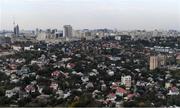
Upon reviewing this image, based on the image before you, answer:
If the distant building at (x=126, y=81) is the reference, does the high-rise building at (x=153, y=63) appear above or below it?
below

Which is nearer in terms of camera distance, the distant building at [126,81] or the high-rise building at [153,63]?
the distant building at [126,81]

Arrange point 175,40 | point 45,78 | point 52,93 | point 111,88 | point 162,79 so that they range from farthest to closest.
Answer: point 175,40, point 162,79, point 45,78, point 111,88, point 52,93

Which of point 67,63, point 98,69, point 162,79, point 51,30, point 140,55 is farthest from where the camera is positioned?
point 51,30

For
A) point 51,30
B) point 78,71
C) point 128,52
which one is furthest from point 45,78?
point 51,30

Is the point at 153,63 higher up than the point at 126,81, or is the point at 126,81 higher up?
the point at 126,81

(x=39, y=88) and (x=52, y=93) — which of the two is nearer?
(x=52, y=93)

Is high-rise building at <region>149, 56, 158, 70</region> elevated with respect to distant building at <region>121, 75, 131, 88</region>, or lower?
lower

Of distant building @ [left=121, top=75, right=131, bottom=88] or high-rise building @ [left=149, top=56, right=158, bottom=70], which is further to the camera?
high-rise building @ [left=149, top=56, right=158, bottom=70]

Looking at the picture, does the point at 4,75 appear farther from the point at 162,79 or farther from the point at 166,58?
the point at 166,58

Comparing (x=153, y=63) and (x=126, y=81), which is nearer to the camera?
(x=126, y=81)

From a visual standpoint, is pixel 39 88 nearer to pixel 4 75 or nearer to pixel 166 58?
pixel 4 75
